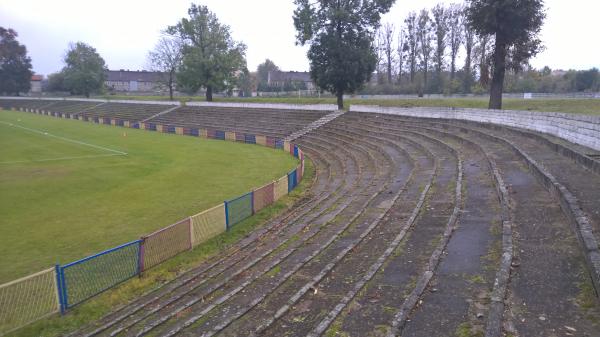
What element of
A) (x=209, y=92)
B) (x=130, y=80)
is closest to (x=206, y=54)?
(x=209, y=92)

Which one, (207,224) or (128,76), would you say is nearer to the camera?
(207,224)

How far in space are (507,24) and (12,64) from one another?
122m

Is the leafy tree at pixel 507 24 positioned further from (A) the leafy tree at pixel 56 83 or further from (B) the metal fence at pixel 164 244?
(A) the leafy tree at pixel 56 83

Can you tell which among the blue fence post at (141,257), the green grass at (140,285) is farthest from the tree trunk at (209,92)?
the blue fence post at (141,257)

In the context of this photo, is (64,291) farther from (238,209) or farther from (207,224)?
(238,209)

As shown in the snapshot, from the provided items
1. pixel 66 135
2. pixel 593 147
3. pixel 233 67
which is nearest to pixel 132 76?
pixel 233 67

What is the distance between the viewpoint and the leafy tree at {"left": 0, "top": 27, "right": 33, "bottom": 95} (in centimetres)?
11012

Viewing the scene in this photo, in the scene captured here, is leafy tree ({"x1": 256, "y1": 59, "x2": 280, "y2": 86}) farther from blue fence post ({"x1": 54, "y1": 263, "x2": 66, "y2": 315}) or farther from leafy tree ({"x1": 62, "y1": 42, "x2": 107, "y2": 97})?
blue fence post ({"x1": 54, "y1": 263, "x2": 66, "y2": 315})

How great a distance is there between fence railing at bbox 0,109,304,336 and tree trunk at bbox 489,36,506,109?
68.9ft

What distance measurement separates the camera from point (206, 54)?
6750 cm

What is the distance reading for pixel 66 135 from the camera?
47.9 meters

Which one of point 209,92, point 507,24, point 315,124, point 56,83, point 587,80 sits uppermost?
point 56,83

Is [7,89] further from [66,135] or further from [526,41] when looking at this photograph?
[526,41]

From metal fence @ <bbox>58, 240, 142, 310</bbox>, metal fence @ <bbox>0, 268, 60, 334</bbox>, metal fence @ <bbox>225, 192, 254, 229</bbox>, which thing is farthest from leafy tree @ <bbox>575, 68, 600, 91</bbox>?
metal fence @ <bbox>0, 268, 60, 334</bbox>
